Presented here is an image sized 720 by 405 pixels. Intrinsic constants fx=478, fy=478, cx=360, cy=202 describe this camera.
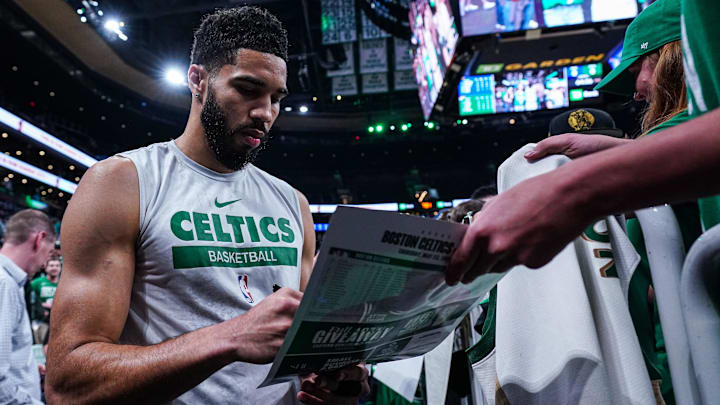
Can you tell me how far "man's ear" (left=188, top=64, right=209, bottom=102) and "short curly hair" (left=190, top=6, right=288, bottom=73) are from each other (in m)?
0.02

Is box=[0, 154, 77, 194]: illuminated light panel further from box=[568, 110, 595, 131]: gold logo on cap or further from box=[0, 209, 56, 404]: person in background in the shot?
box=[568, 110, 595, 131]: gold logo on cap

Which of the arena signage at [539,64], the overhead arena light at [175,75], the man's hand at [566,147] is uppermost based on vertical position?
the overhead arena light at [175,75]

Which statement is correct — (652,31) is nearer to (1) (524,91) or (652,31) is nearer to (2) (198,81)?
(2) (198,81)

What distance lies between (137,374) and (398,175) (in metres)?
19.1

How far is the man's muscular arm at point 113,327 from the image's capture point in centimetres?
95

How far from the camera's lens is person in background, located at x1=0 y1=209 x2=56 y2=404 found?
10.1 feet

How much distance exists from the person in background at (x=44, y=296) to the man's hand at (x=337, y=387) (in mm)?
5384

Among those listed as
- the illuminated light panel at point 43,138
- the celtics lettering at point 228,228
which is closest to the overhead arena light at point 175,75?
the illuminated light panel at point 43,138

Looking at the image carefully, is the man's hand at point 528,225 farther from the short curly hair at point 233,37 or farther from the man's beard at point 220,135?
the short curly hair at point 233,37

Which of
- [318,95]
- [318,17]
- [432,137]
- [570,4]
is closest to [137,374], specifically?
[570,4]

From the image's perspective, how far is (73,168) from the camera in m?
14.9

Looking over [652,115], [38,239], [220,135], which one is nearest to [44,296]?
[38,239]

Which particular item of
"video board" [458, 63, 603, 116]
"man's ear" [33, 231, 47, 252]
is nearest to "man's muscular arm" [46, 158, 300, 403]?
"man's ear" [33, 231, 47, 252]

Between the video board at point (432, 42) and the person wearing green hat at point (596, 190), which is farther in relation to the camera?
Result: the video board at point (432, 42)
